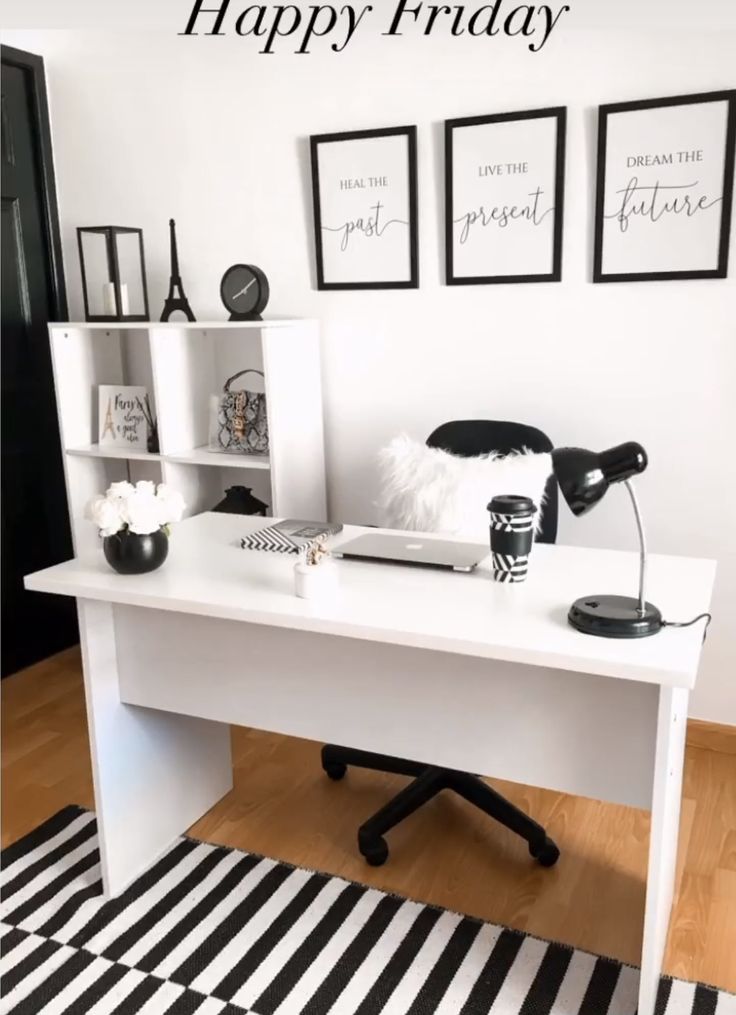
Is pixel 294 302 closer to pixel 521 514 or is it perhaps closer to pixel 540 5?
pixel 540 5

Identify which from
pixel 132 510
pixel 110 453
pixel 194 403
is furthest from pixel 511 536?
pixel 110 453

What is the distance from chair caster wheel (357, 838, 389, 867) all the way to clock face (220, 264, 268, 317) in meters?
1.67

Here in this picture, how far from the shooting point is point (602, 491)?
1.50 meters

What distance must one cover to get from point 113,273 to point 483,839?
2237mm

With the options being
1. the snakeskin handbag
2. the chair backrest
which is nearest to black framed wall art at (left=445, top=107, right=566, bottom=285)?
the chair backrest

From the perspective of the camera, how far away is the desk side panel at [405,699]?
160cm

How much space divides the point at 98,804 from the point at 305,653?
67 cm

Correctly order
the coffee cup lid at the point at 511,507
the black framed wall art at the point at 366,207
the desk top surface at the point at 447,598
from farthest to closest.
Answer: the black framed wall art at the point at 366,207 < the coffee cup lid at the point at 511,507 < the desk top surface at the point at 447,598

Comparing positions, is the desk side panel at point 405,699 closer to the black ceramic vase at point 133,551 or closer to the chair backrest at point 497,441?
the black ceramic vase at point 133,551

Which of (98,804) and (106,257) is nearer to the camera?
(98,804)

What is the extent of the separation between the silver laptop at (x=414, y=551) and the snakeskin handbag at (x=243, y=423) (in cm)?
105

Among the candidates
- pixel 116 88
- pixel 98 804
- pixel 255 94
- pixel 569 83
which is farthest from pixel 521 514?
pixel 116 88

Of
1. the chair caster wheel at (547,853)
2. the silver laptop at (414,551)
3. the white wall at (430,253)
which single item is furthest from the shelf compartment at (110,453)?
the chair caster wheel at (547,853)

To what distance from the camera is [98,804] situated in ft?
6.73
